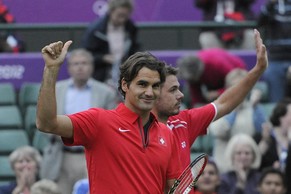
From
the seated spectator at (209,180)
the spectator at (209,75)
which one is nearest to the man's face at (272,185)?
the seated spectator at (209,180)

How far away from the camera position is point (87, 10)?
42.9ft

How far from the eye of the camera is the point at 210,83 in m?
11.1

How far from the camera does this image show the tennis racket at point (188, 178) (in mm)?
6359

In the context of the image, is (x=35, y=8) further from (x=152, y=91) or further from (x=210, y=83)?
(x=152, y=91)

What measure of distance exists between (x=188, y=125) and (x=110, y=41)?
4.26 metres

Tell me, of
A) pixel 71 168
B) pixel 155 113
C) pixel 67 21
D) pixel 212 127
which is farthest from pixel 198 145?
pixel 155 113

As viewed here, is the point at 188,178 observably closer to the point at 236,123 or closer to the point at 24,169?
the point at 24,169

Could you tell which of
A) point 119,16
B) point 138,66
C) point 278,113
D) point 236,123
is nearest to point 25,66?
point 119,16

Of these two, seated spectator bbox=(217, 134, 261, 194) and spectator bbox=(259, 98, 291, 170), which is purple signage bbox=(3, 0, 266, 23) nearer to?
spectator bbox=(259, 98, 291, 170)

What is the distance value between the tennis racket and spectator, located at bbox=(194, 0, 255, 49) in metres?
5.76

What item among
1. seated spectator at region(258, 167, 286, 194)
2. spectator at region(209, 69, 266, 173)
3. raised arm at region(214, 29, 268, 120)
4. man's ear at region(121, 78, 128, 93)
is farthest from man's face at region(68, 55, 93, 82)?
man's ear at region(121, 78, 128, 93)

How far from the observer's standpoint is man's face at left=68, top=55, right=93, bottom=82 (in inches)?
417

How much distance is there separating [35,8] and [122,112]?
673cm

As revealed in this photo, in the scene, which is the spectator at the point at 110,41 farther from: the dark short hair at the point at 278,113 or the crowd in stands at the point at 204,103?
the dark short hair at the point at 278,113
